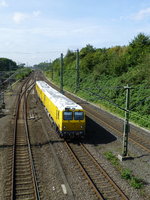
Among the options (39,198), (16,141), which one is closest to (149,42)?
(16,141)

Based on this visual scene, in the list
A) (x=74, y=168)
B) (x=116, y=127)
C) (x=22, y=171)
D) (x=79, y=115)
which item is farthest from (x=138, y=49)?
(x=22, y=171)

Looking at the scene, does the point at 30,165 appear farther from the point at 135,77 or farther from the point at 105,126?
the point at 135,77

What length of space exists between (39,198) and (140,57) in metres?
28.6

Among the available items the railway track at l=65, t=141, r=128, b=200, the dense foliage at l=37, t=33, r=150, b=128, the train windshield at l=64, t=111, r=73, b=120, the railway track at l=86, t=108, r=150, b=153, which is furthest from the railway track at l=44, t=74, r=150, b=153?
the train windshield at l=64, t=111, r=73, b=120

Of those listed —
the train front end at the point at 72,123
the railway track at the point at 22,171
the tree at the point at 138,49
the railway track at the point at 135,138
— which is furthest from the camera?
the tree at the point at 138,49

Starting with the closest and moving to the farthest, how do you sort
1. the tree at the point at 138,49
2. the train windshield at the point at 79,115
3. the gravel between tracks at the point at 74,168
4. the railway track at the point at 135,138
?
1. the gravel between tracks at the point at 74,168
2. the railway track at the point at 135,138
3. the train windshield at the point at 79,115
4. the tree at the point at 138,49

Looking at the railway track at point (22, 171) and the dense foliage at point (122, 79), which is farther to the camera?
the dense foliage at point (122, 79)

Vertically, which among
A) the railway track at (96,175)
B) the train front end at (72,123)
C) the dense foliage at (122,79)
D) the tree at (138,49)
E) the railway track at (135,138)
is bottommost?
the railway track at (96,175)

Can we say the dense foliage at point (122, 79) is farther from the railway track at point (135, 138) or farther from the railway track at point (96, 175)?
the railway track at point (96, 175)

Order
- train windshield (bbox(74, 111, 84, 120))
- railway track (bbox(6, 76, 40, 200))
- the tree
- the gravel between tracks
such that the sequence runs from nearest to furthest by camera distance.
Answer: railway track (bbox(6, 76, 40, 200)), the gravel between tracks, train windshield (bbox(74, 111, 84, 120)), the tree

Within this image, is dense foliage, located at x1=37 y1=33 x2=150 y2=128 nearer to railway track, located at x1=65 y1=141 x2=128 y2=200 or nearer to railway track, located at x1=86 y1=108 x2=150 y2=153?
railway track, located at x1=86 y1=108 x2=150 y2=153

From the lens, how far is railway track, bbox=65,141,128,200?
10512 mm

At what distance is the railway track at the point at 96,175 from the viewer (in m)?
10.5

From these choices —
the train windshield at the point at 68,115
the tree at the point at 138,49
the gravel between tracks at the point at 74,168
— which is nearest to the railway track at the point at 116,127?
the gravel between tracks at the point at 74,168
